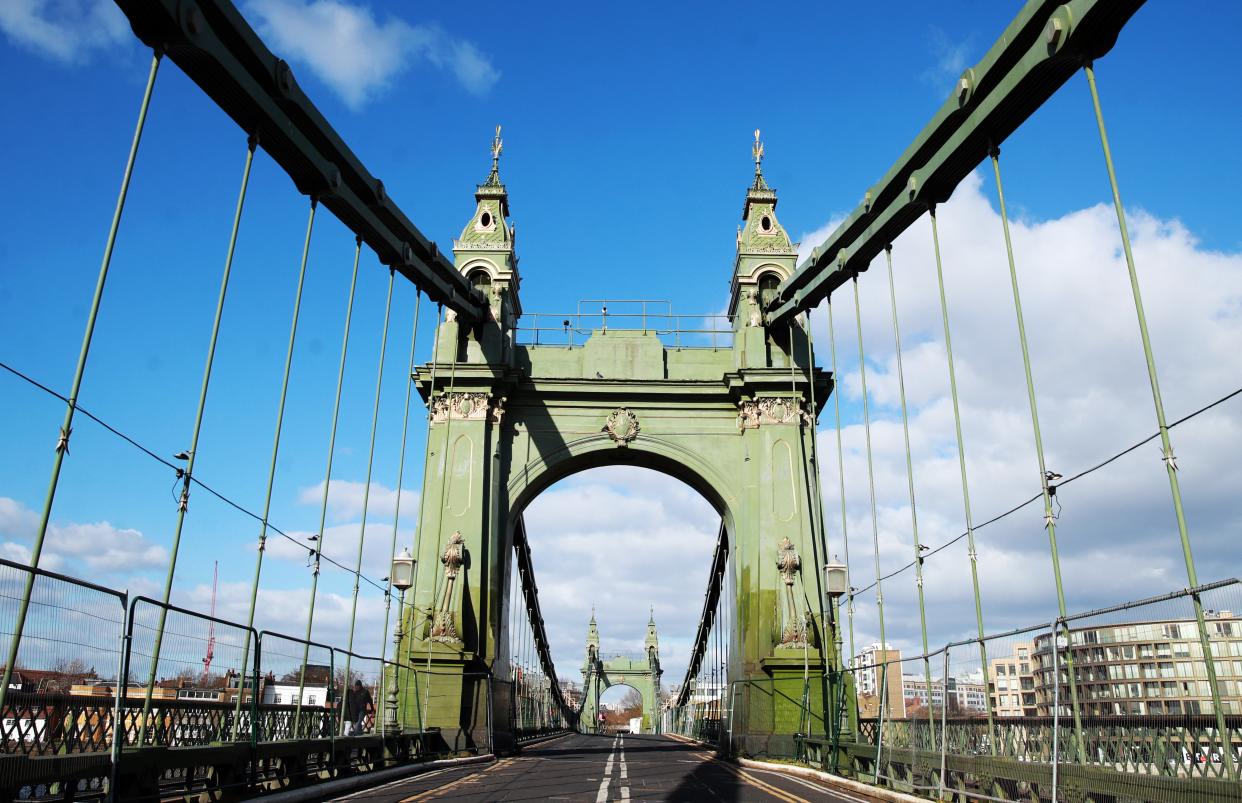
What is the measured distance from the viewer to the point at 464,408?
25422 mm

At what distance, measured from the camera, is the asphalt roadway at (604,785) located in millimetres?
11492

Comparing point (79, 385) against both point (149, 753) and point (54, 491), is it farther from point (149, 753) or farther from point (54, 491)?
point (149, 753)

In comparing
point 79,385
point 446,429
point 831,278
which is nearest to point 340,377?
point 79,385

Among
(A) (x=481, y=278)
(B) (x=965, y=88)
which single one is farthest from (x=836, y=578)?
(A) (x=481, y=278)

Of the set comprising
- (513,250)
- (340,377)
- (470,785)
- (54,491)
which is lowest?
(470,785)

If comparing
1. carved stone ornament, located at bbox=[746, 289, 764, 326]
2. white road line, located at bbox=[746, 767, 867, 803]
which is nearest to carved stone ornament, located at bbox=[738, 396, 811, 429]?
carved stone ornament, located at bbox=[746, 289, 764, 326]

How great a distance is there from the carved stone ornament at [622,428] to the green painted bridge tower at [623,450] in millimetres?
43

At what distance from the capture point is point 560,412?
88.3ft

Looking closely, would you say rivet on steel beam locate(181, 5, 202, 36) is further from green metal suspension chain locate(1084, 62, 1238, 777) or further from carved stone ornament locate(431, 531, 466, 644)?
carved stone ornament locate(431, 531, 466, 644)

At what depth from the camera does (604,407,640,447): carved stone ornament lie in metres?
26.5

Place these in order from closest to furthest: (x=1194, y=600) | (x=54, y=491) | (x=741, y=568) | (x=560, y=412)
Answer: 1. (x=1194, y=600)
2. (x=54, y=491)
3. (x=741, y=568)
4. (x=560, y=412)

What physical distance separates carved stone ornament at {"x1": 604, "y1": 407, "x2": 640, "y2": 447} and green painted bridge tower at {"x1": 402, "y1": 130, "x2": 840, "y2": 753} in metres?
0.04

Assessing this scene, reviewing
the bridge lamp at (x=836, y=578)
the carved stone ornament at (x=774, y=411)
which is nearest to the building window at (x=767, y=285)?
the carved stone ornament at (x=774, y=411)

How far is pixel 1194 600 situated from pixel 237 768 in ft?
30.2
